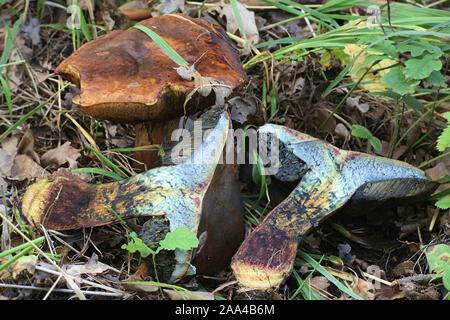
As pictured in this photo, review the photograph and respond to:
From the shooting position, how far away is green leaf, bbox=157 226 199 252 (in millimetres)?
1511

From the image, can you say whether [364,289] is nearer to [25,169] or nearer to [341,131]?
[341,131]

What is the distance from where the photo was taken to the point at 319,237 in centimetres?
212

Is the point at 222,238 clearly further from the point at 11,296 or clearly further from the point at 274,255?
the point at 11,296

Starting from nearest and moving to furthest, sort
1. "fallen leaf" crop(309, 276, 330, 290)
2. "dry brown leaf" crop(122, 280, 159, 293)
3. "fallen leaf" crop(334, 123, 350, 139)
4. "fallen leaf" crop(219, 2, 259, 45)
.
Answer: "dry brown leaf" crop(122, 280, 159, 293) → "fallen leaf" crop(309, 276, 330, 290) → "fallen leaf" crop(334, 123, 350, 139) → "fallen leaf" crop(219, 2, 259, 45)

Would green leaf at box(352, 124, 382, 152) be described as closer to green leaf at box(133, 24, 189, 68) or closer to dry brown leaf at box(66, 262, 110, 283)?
green leaf at box(133, 24, 189, 68)

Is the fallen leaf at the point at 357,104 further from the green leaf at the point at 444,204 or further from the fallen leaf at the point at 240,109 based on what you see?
the green leaf at the point at 444,204

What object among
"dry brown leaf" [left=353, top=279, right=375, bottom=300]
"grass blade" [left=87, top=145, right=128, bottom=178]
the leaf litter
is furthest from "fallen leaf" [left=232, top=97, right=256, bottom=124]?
"dry brown leaf" [left=353, top=279, right=375, bottom=300]

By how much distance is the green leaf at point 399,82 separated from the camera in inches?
74.1

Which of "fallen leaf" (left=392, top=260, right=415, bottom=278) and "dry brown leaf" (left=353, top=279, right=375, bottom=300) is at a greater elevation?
"dry brown leaf" (left=353, top=279, right=375, bottom=300)

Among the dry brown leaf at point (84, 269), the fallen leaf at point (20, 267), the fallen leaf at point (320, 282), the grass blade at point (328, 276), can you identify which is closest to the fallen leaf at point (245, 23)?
the grass blade at point (328, 276)

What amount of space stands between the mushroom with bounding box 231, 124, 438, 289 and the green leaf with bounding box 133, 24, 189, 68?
459mm

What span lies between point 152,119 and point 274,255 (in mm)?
733

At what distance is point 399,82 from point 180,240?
112cm

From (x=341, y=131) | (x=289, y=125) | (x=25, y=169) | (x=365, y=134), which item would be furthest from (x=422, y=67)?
(x=25, y=169)
